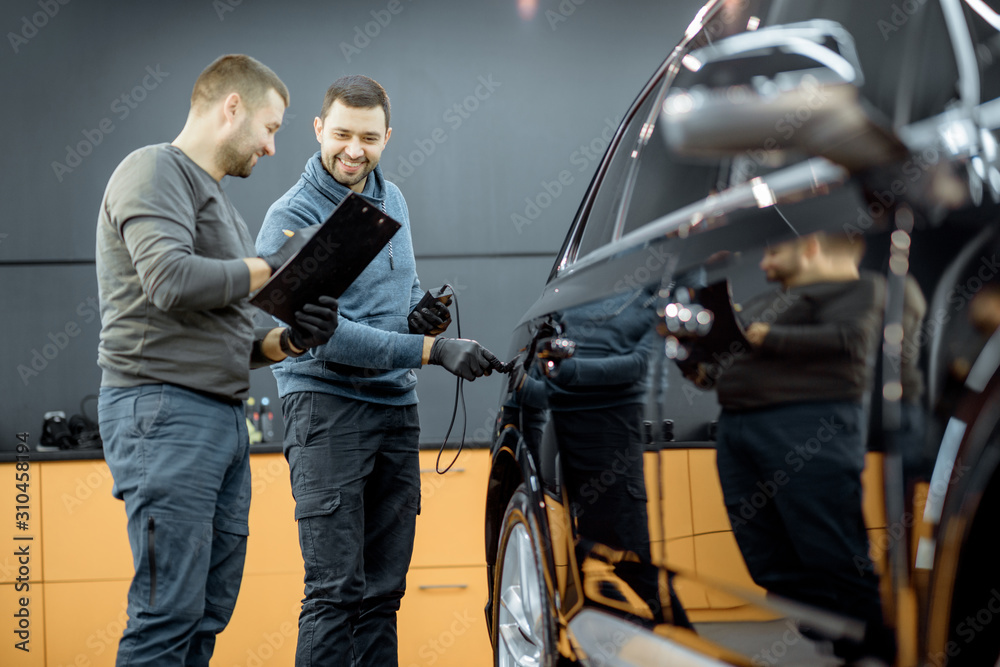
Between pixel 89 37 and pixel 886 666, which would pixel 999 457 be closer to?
pixel 886 666

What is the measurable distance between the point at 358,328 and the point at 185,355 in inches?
16.7

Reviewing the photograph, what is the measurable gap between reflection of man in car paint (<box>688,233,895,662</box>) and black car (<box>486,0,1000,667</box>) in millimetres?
14

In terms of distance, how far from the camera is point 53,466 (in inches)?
114

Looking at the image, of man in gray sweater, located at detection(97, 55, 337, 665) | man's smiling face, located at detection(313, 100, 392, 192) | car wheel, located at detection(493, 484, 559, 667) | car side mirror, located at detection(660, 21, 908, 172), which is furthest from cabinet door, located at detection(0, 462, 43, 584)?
car side mirror, located at detection(660, 21, 908, 172)

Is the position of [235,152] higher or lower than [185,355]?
higher

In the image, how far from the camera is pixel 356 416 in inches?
75.9

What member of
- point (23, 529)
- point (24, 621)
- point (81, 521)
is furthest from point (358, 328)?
point (24, 621)

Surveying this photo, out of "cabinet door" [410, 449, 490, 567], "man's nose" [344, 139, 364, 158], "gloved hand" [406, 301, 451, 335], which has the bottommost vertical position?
"cabinet door" [410, 449, 490, 567]

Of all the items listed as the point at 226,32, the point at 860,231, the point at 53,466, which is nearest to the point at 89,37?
the point at 226,32

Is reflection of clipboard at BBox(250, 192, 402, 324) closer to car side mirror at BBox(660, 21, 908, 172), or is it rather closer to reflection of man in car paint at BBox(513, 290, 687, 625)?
reflection of man in car paint at BBox(513, 290, 687, 625)

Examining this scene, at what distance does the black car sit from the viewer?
669 mm

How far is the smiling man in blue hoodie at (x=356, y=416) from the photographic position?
6.13 ft

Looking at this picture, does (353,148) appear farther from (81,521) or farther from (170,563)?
(81,521)

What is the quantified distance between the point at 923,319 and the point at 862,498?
162 mm
